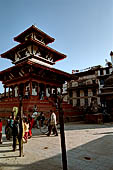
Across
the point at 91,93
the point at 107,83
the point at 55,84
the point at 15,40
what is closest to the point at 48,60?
the point at 55,84

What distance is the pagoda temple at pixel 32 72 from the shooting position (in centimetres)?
1604

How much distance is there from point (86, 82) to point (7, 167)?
34.9 metres

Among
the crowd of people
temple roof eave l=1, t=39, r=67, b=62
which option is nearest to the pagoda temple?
temple roof eave l=1, t=39, r=67, b=62

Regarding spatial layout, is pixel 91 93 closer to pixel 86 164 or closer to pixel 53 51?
pixel 53 51

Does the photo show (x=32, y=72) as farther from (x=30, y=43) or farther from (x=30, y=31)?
(x=30, y=31)

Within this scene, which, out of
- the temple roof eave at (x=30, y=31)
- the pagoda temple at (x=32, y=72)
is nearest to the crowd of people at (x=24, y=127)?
the pagoda temple at (x=32, y=72)

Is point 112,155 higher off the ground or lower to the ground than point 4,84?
lower

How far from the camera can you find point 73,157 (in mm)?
3768

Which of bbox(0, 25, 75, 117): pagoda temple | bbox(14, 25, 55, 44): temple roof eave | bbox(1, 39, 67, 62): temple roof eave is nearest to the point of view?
bbox(0, 25, 75, 117): pagoda temple

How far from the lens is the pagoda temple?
16.0m

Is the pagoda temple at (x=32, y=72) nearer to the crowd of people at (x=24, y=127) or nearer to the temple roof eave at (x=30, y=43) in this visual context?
the temple roof eave at (x=30, y=43)

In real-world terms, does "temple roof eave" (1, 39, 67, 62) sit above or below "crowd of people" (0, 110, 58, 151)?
above

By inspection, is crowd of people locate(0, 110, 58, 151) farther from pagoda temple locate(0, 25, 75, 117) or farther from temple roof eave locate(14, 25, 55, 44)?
temple roof eave locate(14, 25, 55, 44)

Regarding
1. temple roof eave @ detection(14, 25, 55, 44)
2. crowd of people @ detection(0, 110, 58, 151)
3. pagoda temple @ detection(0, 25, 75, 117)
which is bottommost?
crowd of people @ detection(0, 110, 58, 151)
